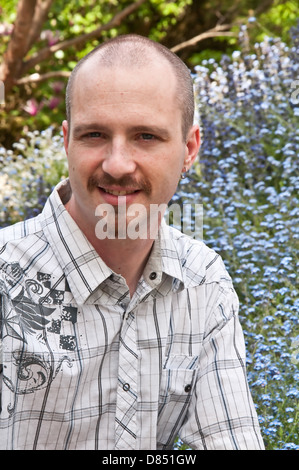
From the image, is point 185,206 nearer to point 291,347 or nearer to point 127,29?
point 291,347

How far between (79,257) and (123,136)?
351 millimetres

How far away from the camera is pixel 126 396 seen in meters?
1.75

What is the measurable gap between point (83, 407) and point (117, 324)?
22cm

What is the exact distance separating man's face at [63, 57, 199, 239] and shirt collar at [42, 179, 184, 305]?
0.34 feet

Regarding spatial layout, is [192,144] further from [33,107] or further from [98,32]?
[33,107]

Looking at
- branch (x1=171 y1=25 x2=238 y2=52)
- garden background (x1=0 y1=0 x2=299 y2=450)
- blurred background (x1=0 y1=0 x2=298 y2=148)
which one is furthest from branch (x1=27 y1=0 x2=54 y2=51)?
branch (x1=171 y1=25 x2=238 y2=52)

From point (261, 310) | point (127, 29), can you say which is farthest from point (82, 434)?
point (127, 29)

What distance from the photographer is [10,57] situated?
632 cm

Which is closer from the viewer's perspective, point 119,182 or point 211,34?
point 119,182

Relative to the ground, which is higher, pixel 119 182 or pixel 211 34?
pixel 211 34

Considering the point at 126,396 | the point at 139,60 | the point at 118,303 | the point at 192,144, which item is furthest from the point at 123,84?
the point at 126,396

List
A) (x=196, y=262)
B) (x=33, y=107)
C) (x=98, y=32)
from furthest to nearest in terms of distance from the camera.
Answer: (x=33, y=107) < (x=98, y=32) < (x=196, y=262)

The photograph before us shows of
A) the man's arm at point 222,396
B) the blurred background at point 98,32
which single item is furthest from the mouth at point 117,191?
the blurred background at point 98,32

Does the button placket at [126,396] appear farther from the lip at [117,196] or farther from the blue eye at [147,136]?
the blue eye at [147,136]
